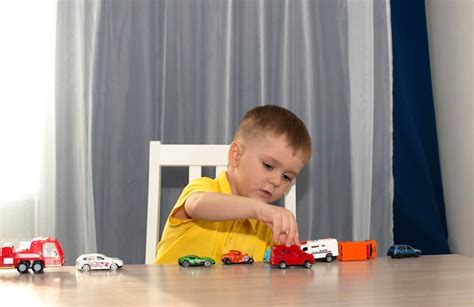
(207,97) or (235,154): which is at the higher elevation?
(207,97)

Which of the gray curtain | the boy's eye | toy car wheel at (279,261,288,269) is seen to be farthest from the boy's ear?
the gray curtain

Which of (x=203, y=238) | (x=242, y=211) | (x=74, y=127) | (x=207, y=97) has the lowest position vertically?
(x=203, y=238)

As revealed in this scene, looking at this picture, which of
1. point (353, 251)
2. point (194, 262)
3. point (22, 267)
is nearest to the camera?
point (22, 267)

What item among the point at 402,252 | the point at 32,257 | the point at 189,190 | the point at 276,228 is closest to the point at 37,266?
the point at 32,257

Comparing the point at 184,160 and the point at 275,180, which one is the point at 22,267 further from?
the point at 184,160

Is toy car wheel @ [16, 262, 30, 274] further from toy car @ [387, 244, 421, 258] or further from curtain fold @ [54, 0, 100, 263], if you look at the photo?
curtain fold @ [54, 0, 100, 263]

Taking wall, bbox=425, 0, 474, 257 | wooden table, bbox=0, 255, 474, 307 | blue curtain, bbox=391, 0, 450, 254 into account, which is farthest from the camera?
blue curtain, bbox=391, 0, 450, 254

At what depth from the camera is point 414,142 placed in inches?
106

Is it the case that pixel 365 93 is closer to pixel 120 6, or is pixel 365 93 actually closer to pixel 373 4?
pixel 373 4

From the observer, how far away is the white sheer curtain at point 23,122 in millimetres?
2293

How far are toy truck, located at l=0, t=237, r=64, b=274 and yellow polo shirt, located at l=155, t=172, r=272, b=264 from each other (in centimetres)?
45

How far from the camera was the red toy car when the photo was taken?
1189mm

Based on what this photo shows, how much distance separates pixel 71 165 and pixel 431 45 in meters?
1.51

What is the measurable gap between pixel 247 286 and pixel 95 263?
1.02ft
